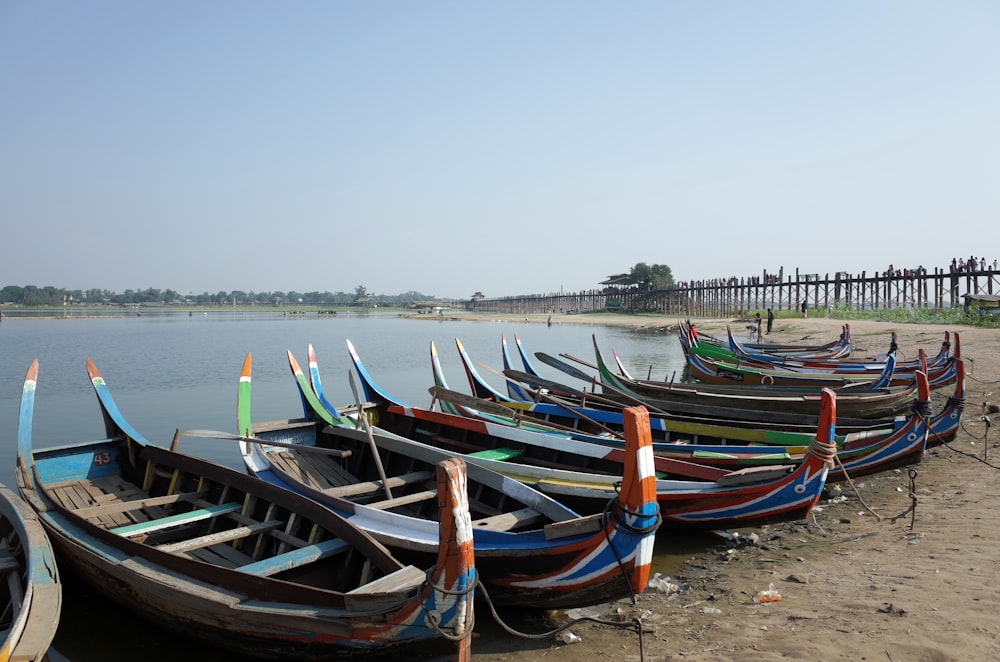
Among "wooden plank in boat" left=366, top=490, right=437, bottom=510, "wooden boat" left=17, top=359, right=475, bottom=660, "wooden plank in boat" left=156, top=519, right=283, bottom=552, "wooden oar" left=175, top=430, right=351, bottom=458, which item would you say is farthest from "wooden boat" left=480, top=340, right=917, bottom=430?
"wooden plank in boat" left=156, top=519, right=283, bottom=552

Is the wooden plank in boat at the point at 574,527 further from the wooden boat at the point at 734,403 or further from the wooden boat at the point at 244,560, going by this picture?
the wooden boat at the point at 734,403

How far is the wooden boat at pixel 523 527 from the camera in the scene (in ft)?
14.5

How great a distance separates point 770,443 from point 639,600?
3.65 m

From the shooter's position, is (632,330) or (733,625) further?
(632,330)

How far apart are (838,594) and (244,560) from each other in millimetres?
5027

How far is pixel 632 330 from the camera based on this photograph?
56656 mm

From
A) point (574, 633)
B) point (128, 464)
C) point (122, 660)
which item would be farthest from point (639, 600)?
point (128, 464)

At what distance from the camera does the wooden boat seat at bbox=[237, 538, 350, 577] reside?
4.69m

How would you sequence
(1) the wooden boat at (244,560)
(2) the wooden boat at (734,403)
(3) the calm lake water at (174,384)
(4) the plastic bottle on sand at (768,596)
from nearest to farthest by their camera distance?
1. (1) the wooden boat at (244,560)
2. (4) the plastic bottle on sand at (768,596)
3. (3) the calm lake water at (174,384)
4. (2) the wooden boat at (734,403)

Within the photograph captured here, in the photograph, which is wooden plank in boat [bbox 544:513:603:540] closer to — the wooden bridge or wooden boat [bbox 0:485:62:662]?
wooden boat [bbox 0:485:62:662]

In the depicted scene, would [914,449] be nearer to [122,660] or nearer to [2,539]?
[122,660]

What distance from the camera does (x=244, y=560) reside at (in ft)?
18.5

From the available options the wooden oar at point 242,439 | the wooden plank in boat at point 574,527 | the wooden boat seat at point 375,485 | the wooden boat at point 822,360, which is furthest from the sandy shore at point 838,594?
the wooden boat at point 822,360

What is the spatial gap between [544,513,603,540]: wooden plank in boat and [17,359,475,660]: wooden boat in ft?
3.38
